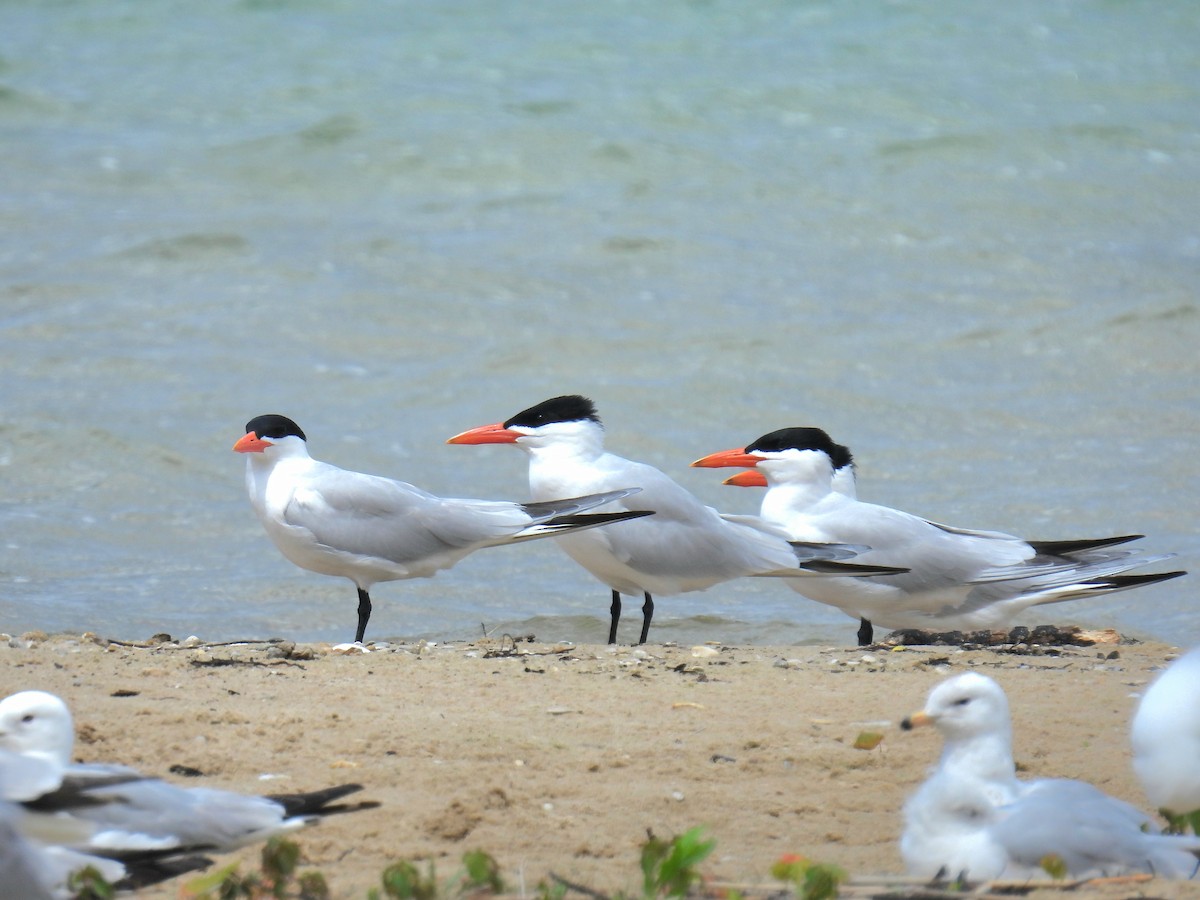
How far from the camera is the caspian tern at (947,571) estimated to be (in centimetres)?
596

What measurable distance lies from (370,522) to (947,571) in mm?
2266

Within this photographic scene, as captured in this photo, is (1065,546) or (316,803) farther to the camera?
(1065,546)

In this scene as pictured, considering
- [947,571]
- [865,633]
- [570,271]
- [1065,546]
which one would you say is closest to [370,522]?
[865,633]

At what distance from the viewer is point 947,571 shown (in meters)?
5.98

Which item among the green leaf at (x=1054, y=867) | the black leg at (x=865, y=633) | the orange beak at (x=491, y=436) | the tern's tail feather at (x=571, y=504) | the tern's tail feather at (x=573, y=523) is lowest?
the green leaf at (x=1054, y=867)

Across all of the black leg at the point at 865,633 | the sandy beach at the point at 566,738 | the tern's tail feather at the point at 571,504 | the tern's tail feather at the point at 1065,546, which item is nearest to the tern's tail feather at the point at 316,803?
the sandy beach at the point at 566,738

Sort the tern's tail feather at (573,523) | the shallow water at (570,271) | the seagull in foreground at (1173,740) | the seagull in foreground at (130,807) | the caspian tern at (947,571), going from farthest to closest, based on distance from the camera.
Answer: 1. the shallow water at (570,271)
2. the caspian tern at (947,571)
3. the tern's tail feather at (573,523)
4. the seagull in foreground at (1173,740)
5. the seagull in foreground at (130,807)

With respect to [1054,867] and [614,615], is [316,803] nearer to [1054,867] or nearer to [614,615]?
[1054,867]

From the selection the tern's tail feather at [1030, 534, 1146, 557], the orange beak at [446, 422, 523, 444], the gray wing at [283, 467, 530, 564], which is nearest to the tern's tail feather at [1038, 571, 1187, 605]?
the tern's tail feather at [1030, 534, 1146, 557]

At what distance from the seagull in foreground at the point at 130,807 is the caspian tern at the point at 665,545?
9.95 feet

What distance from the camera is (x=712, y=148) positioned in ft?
48.5

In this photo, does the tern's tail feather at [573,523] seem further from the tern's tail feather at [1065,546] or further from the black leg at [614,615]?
the tern's tail feather at [1065,546]


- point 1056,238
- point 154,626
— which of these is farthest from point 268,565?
point 1056,238

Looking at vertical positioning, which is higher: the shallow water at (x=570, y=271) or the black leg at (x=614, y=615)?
the shallow water at (x=570, y=271)
